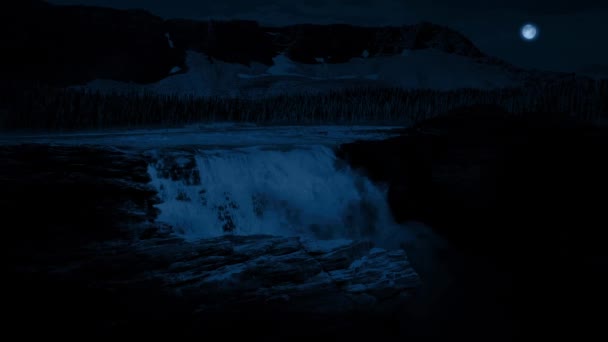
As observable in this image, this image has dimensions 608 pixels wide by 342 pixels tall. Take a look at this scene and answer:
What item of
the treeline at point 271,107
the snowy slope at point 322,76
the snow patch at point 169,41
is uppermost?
the snow patch at point 169,41

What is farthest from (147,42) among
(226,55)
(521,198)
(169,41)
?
(521,198)

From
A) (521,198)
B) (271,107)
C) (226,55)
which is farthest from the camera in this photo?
(226,55)

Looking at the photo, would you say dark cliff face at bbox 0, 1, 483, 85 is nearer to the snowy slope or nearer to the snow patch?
the snow patch

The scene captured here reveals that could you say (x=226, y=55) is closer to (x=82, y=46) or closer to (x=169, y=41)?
(x=169, y=41)

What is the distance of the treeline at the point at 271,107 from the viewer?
25438 mm

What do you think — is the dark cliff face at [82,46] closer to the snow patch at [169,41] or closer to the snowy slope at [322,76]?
the snow patch at [169,41]

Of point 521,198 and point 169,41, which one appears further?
point 169,41

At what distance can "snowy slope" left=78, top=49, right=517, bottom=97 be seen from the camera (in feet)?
195

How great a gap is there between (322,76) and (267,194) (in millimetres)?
63204

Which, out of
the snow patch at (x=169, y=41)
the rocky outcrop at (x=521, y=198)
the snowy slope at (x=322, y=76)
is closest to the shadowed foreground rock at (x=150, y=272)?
the rocky outcrop at (x=521, y=198)

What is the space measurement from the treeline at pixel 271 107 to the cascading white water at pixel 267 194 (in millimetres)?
8330

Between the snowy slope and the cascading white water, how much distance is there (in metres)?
46.1

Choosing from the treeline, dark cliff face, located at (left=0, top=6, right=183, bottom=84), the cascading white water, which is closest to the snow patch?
dark cliff face, located at (left=0, top=6, right=183, bottom=84)

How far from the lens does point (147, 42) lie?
224 feet
